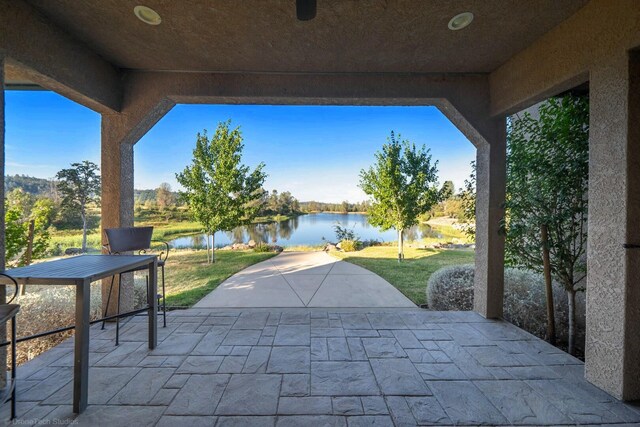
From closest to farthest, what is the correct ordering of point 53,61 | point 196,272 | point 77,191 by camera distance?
point 53,61
point 77,191
point 196,272

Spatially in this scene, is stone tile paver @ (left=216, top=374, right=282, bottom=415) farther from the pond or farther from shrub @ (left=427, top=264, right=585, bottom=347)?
the pond

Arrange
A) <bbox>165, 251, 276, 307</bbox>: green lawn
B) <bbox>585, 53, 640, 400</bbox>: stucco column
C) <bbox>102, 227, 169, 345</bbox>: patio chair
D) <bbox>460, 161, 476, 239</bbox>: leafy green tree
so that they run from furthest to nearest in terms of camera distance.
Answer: <bbox>165, 251, 276, 307</bbox>: green lawn → <bbox>460, 161, 476, 239</bbox>: leafy green tree → <bbox>102, 227, 169, 345</bbox>: patio chair → <bbox>585, 53, 640, 400</bbox>: stucco column

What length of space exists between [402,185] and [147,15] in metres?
6.09

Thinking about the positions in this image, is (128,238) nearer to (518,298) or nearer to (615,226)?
(615,226)

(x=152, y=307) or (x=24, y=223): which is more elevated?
(x=24, y=223)

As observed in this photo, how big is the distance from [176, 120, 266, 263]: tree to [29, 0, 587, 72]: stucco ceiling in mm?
4097

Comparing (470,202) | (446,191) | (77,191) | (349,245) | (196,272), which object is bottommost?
(196,272)

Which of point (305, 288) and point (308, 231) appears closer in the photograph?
point (305, 288)

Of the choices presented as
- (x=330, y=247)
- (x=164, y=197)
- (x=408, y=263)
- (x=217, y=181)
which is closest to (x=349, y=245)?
(x=330, y=247)

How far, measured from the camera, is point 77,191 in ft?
14.5

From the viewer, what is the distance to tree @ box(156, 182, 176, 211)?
261 inches

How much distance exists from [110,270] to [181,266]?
17.2ft

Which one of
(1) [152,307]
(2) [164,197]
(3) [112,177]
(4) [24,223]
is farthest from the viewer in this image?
(2) [164,197]

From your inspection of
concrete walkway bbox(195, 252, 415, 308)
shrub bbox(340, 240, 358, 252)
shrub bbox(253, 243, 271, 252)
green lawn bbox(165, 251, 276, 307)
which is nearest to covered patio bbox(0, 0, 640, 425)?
concrete walkway bbox(195, 252, 415, 308)
